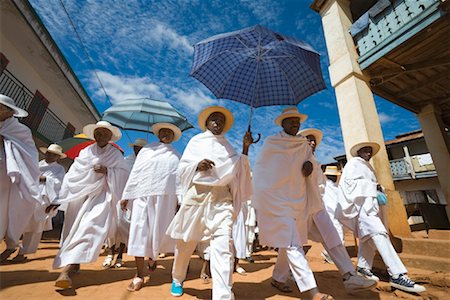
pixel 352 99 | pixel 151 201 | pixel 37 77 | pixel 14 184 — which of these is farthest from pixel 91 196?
pixel 37 77

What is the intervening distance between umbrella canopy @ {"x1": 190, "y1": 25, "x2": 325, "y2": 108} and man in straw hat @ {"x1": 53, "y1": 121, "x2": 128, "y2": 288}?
185 centimetres

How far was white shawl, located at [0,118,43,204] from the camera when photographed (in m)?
3.24

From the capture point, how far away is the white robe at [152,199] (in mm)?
3414

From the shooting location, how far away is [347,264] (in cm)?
303

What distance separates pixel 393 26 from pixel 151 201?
767cm

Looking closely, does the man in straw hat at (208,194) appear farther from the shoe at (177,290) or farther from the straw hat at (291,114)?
the straw hat at (291,114)

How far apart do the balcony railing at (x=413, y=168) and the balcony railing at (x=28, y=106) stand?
2389cm

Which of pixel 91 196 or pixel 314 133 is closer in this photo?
pixel 91 196

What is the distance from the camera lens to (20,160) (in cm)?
334

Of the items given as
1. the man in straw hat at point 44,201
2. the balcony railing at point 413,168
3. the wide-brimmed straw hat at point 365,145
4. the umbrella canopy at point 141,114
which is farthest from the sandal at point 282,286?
the balcony railing at point 413,168

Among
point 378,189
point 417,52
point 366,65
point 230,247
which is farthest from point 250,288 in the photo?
point 417,52

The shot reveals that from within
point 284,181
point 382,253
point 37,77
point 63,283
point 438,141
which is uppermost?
point 37,77

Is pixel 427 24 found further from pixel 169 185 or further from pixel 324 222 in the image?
pixel 169 185

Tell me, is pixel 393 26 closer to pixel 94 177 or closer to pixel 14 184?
pixel 94 177
